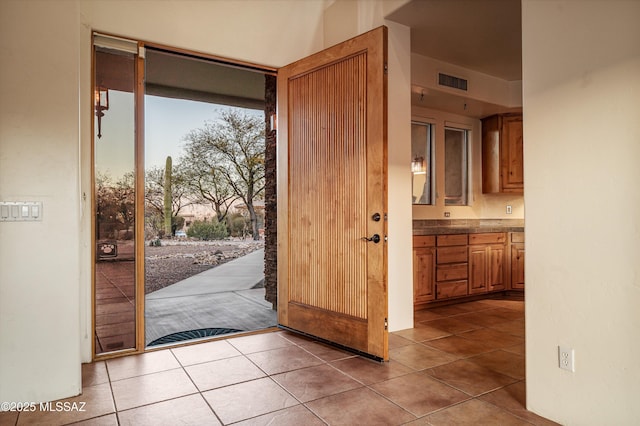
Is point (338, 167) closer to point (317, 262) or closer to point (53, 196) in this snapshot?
point (317, 262)

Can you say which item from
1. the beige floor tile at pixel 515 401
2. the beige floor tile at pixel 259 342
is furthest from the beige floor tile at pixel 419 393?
the beige floor tile at pixel 259 342

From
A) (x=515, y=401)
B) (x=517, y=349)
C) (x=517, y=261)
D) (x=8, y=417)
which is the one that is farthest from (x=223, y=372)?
(x=517, y=261)

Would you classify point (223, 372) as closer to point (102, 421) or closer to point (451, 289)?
point (102, 421)

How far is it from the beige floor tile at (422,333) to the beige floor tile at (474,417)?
49.1 inches

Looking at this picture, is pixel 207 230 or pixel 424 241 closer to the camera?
pixel 424 241

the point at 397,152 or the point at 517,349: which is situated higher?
the point at 397,152

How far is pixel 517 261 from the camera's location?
554 cm

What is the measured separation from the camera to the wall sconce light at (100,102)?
3.08m

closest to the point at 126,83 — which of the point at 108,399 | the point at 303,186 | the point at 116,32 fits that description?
the point at 116,32

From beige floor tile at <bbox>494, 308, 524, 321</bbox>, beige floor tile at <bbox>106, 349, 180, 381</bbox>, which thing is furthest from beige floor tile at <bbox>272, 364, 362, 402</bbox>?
beige floor tile at <bbox>494, 308, 524, 321</bbox>

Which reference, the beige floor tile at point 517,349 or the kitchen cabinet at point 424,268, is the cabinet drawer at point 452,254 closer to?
the kitchen cabinet at point 424,268

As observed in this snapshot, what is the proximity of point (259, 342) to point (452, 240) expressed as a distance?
263 cm

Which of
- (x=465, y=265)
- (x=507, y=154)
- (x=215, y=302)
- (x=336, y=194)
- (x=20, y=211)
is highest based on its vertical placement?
(x=507, y=154)

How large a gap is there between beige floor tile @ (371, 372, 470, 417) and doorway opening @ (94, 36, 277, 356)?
67.8 inches
